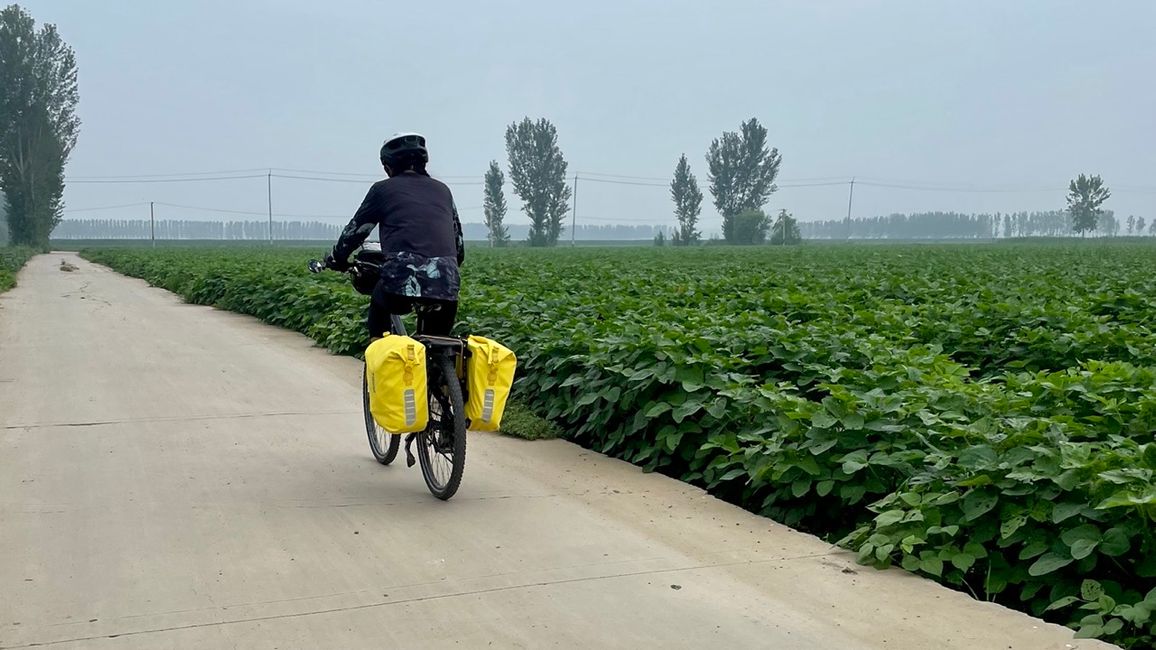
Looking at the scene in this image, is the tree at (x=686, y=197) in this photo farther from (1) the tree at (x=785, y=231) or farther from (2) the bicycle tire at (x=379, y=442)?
(2) the bicycle tire at (x=379, y=442)

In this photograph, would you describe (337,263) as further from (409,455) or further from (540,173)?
(540,173)

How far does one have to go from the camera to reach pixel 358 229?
5.79 metres

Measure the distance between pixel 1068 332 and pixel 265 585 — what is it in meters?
6.94

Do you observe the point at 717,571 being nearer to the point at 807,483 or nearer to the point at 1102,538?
the point at 807,483

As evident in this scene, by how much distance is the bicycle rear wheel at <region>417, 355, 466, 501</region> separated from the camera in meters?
5.26

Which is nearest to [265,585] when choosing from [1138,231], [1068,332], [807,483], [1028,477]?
[807,483]

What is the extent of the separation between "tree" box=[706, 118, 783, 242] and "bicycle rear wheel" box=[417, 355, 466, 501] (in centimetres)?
10425

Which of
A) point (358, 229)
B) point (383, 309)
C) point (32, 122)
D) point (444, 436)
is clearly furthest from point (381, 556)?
point (32, 122)

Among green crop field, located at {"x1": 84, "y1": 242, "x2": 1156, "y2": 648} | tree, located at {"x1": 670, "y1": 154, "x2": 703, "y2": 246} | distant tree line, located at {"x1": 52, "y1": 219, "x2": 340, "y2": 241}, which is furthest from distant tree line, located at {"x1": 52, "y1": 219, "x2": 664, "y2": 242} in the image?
green crop field, located at {"x1": 84, "y1": 242, "x2": 1156, "y2": 648}

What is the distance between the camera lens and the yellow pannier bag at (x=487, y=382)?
210 inches

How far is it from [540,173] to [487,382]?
100266 millimetres

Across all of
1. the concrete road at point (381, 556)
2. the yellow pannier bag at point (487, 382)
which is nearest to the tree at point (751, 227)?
the concrete road at point (381, 556)

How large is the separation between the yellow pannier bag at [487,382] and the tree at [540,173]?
98271 mm

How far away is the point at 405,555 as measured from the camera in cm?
452
